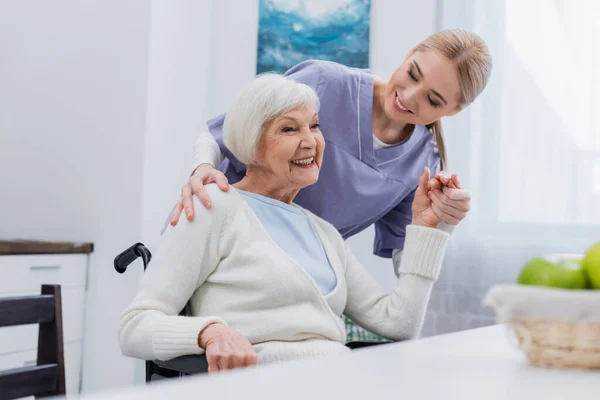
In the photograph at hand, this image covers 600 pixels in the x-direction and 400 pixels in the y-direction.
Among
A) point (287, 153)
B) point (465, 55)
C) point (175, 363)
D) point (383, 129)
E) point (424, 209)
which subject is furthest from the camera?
point (383, 129)

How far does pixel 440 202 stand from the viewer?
1497mm

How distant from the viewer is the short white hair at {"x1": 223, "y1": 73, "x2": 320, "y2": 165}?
4.71 feet

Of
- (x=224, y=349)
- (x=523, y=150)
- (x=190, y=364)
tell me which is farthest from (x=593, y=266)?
(x=523, y=150)

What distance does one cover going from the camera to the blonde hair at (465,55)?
1.69 m

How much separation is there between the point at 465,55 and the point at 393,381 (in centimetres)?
133

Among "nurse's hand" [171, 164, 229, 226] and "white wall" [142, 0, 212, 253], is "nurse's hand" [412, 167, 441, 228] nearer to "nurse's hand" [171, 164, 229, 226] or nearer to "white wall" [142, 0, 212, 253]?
"nurse's hand" [171, 164, 229, 226]

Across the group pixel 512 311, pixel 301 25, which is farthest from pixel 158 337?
pixel 301 25

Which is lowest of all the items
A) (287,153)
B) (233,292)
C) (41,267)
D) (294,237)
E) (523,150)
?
(41,267)

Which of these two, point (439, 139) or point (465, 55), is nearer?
point (465, 55)

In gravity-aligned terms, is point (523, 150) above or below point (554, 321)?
above

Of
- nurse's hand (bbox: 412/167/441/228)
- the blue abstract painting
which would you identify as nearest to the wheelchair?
nurse's hand (bbox: 412/167/441/228)

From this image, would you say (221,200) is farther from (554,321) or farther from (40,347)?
(554,321)

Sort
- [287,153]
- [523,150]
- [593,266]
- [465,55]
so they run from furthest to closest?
1. [523,150]
2. [465,55]
3. [287,153]
4. [593,266]

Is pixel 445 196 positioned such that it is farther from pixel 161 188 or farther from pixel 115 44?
pixel 115 44
